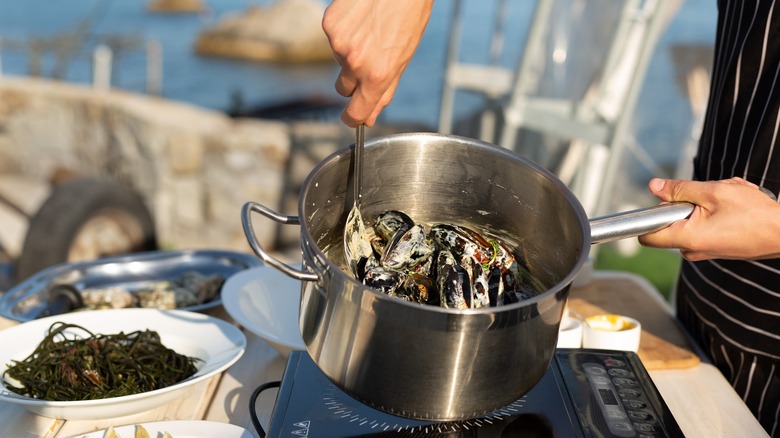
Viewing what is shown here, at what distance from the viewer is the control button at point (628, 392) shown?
0.92 meters

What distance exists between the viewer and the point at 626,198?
4.34 metres

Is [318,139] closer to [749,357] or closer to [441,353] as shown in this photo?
[749,357]

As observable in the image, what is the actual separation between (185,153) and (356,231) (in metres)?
4.55

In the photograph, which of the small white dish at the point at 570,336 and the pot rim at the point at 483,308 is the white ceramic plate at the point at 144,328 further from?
the small white dish at the point at 570,336

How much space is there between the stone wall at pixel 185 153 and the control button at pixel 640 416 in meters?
4.05

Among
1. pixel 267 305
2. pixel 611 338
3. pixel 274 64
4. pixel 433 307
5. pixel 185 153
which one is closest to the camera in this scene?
pixel 433 307

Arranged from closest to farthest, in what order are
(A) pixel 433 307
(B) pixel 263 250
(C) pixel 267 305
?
1. (A) pixel 433 307
2. (B) pixel 263 250
3. (C) pixel 267 305

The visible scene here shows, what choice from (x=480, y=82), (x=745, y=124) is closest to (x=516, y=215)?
(x=745, y=124)

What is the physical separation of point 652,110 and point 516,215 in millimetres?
3609

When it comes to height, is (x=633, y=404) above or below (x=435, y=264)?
below

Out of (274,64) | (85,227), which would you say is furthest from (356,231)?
(274,64)

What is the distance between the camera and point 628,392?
0.93 m

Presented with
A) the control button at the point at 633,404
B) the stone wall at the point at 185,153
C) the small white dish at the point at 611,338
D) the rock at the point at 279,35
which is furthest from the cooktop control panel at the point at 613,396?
the rock at the point at 279,35

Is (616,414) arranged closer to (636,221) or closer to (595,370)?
(595,370)
